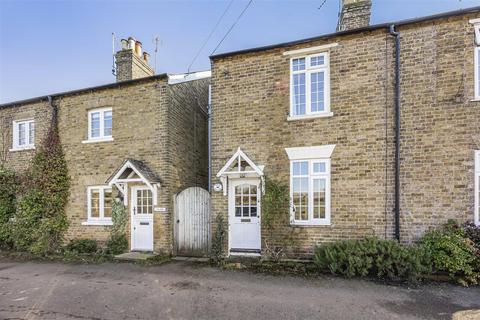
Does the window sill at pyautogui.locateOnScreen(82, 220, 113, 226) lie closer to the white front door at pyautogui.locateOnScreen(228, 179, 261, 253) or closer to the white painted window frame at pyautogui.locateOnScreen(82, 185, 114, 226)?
the white painted window frame at pyautogui.locateOnScreen(82, 185, 114, 226)

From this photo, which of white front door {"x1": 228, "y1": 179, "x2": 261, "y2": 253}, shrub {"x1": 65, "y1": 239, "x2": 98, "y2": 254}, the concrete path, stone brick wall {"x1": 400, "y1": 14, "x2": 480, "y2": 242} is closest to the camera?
the concrete path

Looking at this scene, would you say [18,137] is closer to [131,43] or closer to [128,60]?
[128,60]

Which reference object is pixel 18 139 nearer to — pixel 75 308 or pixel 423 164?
pixel 75 308

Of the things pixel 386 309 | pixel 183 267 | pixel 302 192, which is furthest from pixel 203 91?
pixel 386 309

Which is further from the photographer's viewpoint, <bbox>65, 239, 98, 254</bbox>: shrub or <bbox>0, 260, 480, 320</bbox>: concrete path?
<bbox>65, 239, 98, 254</bbox>: shrub

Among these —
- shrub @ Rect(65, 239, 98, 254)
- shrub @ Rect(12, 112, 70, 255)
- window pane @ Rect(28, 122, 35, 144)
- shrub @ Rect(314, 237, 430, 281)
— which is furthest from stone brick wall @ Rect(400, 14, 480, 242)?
window pane @ Rect(28, 122, 35, 144)

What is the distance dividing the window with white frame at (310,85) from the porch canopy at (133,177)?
16.5ft

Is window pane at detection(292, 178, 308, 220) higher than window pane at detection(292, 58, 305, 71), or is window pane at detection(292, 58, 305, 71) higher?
window pane at detection(292, 58, 305, 71)

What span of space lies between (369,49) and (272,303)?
23.0 feet

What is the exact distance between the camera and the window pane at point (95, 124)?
11.4 meters

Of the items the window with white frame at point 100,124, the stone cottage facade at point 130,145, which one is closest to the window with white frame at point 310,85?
the stone cottage facade at point 130,145

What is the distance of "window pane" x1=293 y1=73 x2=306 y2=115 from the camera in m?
8.94

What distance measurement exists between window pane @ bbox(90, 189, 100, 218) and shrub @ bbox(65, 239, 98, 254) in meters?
0.94

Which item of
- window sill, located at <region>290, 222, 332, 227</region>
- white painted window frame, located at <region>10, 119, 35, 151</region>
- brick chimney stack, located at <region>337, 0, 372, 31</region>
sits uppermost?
brick chimney stack, located at <region>337, 0, 372, 31</region>
